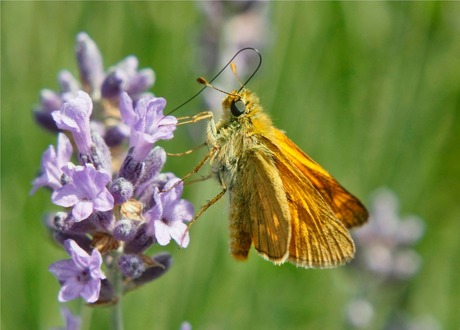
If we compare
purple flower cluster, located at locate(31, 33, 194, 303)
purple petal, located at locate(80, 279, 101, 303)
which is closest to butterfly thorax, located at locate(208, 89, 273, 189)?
purple flower cluster, located at locate(31, 33, 194, 303)

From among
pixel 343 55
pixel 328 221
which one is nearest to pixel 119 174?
pixel 328 221

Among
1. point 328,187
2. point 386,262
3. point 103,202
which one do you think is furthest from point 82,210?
point 386,262

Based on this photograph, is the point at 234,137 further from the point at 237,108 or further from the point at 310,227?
the point at 310,227

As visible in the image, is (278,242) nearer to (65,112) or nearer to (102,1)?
(65,112)

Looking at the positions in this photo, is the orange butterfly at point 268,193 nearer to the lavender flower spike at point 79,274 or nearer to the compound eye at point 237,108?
the compound eye at point 237,108

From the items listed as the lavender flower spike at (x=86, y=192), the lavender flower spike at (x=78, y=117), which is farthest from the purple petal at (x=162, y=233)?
the lavender flower spike at (x=78, y=117)

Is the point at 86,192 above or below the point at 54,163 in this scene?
below

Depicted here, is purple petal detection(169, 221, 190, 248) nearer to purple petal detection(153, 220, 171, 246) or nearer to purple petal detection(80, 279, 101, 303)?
purple petal detection(153, 220, 171, 246)
